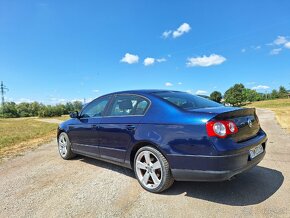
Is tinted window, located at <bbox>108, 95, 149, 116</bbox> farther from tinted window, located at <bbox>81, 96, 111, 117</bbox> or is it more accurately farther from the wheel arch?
the wheel arch

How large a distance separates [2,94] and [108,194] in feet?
283

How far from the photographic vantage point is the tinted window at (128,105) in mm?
4291

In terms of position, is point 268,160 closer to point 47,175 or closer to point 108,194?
point 108,194

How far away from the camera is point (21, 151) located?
803 centimetres

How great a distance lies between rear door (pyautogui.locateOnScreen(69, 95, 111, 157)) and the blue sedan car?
1.1 inches

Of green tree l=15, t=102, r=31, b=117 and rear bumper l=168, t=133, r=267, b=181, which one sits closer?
rear bumper l=168, t=133, r=267, b=181

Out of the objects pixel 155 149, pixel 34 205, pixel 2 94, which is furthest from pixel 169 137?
pixel 2 94

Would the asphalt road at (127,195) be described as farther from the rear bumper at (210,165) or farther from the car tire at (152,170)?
the rear bumper at (210,165)

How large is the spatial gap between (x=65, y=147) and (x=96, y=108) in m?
1.53

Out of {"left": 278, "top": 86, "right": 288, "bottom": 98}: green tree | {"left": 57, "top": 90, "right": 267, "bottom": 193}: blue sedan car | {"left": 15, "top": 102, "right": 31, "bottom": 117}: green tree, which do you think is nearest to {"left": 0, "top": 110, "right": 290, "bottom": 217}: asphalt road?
{"left": 57, "top": 90, "right": 267, "bottom": 193}: blue sedan car

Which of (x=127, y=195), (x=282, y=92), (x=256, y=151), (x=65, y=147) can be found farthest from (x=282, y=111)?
(x=282, y=92)

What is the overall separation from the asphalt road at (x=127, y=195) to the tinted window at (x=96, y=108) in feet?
3.66

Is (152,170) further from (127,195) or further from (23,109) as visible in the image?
(23,109)

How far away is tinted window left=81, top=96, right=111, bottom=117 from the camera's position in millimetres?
5164
